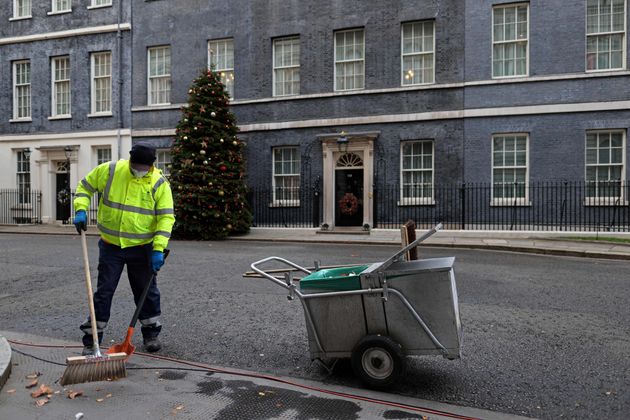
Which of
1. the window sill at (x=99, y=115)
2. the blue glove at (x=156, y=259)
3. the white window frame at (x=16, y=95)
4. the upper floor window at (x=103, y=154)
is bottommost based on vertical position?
the blue glove at (x=156, y=259)

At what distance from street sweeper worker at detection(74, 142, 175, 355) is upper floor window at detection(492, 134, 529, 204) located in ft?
49.3

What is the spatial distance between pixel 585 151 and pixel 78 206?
54.5ft

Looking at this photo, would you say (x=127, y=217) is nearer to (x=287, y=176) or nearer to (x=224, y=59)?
(x=287, y=176)

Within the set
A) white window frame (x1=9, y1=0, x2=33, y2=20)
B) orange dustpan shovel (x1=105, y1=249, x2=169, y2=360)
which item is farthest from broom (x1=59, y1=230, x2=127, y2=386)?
white window frame (x1=9, y1=0, x2=33, y2=20)

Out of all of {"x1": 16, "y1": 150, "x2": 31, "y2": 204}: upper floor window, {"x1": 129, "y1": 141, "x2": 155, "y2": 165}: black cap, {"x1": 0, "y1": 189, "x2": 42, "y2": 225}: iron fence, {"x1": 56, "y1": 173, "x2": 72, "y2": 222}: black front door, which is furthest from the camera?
{"x1": 16, "y1": 150, "x2": 31, "y2": 204}: upper floor window

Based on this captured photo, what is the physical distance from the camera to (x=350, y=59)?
19.6m

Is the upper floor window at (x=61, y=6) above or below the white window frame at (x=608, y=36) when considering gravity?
above

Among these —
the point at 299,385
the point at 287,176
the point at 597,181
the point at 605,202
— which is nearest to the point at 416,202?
the point at 287,176

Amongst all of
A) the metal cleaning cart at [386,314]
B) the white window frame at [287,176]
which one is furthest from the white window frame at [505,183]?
the metal cleaning cart at [386,314]

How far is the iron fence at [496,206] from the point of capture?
54.3ft

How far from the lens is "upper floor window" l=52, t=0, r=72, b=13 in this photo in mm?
24219

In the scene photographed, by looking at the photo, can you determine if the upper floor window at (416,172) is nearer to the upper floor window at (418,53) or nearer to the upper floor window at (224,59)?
the upper floor window at (418,53)

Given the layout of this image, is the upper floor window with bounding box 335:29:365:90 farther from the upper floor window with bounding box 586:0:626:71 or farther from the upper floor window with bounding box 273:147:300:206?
the upper floor window with bounding box 586:0:626:71

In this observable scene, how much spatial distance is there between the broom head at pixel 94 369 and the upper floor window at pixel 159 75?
19.8m
